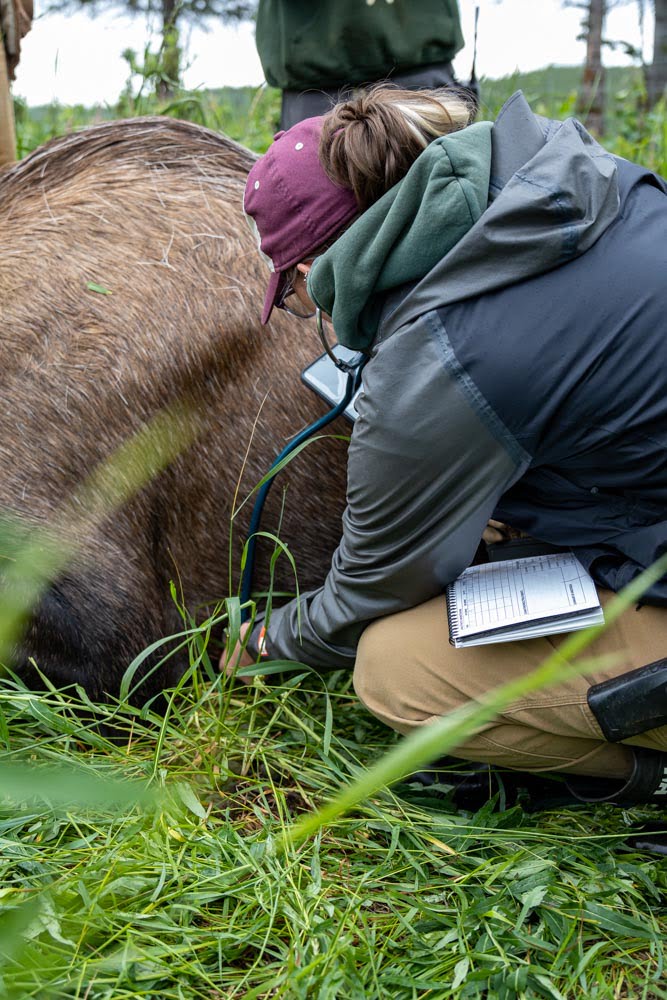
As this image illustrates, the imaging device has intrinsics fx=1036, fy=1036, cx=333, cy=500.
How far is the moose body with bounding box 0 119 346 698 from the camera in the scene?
8.55ft

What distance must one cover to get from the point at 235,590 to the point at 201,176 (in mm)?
1183

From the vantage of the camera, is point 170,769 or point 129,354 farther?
point 129,354

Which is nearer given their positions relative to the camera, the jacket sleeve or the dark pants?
the jacket sleeve

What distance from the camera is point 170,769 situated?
2.38m

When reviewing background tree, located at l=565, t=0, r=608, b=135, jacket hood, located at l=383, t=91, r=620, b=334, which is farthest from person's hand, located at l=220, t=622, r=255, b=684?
background tree, located at l=565, t=0, r=608, b=135

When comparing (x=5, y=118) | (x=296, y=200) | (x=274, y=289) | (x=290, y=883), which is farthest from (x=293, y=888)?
(x=5, y=118)

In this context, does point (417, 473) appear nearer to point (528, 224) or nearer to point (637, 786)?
point (528, 224)

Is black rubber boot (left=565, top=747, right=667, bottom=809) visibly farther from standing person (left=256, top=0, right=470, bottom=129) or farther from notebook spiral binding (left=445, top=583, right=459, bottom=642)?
standing person (left=256, top=0, right=470, bottom=129)

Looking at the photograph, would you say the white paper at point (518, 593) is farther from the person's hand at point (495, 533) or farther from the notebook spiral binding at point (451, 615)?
the person's hand at point (495, 533)

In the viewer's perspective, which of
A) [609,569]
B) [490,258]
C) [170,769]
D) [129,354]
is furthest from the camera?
[129,354]

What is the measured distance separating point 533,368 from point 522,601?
1.60 feet

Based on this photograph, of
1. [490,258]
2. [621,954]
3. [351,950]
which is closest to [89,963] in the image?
[351,950]

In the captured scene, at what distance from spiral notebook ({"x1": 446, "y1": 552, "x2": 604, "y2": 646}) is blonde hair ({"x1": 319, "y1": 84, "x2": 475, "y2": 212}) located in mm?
798

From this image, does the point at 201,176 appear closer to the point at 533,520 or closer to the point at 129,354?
the point at 129,354
